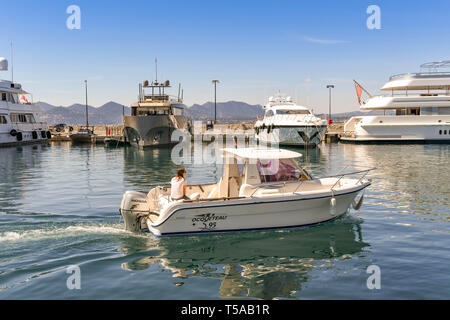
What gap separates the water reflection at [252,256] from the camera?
28.3 ft

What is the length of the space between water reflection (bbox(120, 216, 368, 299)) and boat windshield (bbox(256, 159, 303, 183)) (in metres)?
1.60

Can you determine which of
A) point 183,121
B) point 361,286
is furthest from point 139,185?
point 183,121

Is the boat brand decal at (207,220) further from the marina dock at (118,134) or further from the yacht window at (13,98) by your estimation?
the yacht window at (13,98)

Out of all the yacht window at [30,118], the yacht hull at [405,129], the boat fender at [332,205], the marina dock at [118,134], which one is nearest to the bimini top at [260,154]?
the boat fender at [332,205]

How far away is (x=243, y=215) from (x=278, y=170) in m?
2.03

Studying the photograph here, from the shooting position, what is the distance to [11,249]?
10.3 metres

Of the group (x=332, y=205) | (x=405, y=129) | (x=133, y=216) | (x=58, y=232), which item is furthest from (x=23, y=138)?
(x=332, y=205)

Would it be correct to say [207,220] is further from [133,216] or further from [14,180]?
[14,180]

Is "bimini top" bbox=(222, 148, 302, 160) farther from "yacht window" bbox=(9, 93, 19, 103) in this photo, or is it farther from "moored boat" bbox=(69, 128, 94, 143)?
"moored boat" bbox=(69, 128, 94, 143)

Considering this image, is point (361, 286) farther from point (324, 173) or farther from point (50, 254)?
point (324, 173)

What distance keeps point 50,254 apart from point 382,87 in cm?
5589

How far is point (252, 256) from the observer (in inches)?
401

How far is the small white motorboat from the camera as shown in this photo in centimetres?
1105

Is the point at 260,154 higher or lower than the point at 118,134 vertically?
lower
